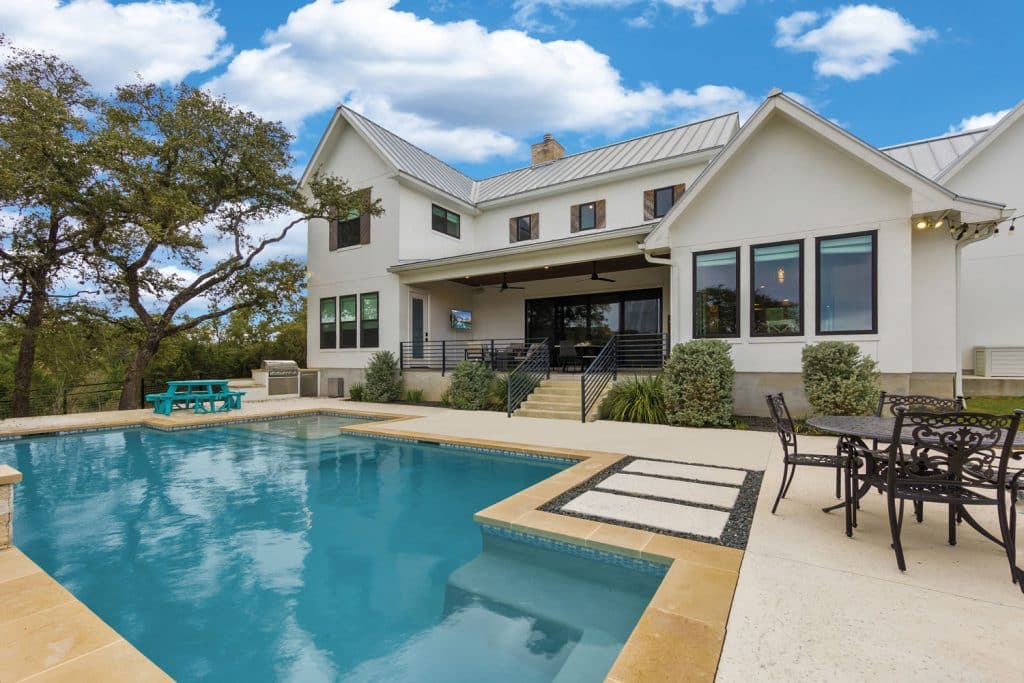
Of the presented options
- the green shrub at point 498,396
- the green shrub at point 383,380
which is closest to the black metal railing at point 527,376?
the green shrub at point 498,396

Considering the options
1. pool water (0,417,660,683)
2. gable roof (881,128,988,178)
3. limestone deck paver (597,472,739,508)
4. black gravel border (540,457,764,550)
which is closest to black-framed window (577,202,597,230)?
gable roof (881,128,988,178)

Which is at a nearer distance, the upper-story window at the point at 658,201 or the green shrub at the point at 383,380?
the upper-story window at the point at 658,201

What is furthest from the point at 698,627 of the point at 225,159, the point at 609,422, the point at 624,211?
the point at 225,159

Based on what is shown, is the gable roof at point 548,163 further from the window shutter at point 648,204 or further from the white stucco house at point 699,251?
the window shutter at point 648,204

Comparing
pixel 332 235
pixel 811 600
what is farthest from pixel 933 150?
pixel 332 235

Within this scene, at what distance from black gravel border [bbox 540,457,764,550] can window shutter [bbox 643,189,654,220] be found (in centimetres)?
933

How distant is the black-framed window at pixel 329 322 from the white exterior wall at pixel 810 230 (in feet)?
34.9

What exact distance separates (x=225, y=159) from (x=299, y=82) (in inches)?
144

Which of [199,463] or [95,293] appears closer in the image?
[199,463]

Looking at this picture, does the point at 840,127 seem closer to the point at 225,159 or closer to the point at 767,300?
the point at 767,300

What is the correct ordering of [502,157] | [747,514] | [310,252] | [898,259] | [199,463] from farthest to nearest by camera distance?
1. [502,157]
2. [310,252]
3. [898,259]
4. [199,463]
5. [747,514]

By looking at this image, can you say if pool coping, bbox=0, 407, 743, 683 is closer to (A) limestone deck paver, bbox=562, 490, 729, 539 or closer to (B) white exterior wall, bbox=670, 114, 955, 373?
(A) limestone deck paver, bbox=562, 490, 729, 539

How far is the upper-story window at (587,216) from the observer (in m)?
14.1

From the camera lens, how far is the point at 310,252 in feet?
51.6
